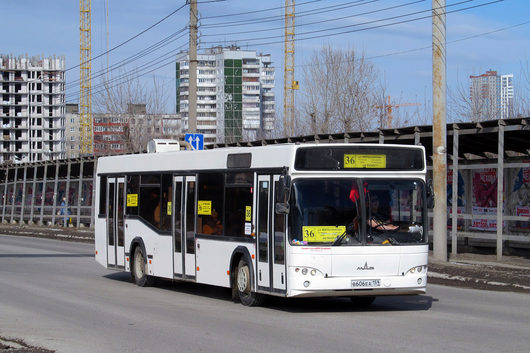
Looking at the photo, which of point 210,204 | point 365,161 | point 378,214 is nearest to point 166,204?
point 210,204

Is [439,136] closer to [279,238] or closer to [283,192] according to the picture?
[279,238]

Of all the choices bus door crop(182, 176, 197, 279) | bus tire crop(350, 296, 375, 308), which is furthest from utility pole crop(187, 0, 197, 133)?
bus tire crop(350, 296, 375, 308)

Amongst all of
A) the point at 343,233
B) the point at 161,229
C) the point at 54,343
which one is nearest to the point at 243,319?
the point at 343,233

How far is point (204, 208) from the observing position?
50.0ft

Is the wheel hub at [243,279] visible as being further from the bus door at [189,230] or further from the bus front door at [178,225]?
the bus front door at [178,225]

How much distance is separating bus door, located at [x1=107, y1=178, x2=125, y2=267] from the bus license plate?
749 cm

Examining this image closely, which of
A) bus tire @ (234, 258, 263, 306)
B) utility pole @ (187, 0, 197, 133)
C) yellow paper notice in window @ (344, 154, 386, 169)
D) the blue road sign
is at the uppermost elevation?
utility pole @ (187, 0, 197, 133)

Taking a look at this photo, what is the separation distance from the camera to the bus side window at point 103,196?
63.5 feet

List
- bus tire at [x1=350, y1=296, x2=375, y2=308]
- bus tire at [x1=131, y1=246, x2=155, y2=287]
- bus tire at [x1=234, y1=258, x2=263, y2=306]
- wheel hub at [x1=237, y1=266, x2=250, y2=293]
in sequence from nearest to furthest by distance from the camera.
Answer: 1. bus tire at [x1=234, y1=258, x2=263, y2=306]
2. wheel hub at [x1=237, y1=266, x2=250, y2=293]
3. bus tire at [x1=350, y1=296, x2=375, y2=308]
4. bus tire at [x1=131, y1=246, x2=155, y2=287]

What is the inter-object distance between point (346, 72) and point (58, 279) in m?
38.7

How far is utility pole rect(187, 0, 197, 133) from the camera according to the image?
28188 millimetres

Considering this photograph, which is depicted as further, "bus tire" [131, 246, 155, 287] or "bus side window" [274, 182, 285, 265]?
"bus tire" [131, 246, 155, 287]

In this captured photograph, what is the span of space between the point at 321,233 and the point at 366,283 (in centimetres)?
99

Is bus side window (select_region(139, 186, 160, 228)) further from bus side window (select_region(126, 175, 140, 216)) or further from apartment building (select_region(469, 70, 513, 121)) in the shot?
apartment building (select_region(469, 70, 513, 121))
